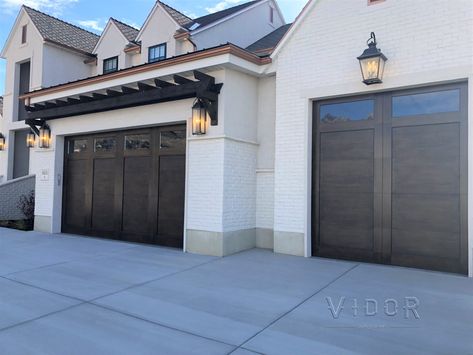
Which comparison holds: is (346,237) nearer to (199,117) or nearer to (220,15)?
(199,117)

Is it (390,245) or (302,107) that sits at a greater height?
(302,107)

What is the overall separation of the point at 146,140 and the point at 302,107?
12.4ft

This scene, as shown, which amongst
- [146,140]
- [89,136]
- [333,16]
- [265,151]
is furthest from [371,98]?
[89,136]

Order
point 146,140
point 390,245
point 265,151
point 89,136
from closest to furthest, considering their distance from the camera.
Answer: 1. point 390,245
2. point 265,151
3. point 146,140
4. point 89,136

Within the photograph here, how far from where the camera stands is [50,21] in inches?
583

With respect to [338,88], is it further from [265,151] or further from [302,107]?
[265,151]

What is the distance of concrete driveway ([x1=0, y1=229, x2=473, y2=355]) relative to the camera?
3430 mm

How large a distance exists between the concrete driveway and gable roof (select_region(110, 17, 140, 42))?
8742 mm

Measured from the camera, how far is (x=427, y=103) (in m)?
6.22

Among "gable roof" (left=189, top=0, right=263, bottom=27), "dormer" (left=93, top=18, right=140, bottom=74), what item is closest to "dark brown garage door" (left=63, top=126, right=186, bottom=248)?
"dormer" (left=93, top=18, right=140, bottom=74)

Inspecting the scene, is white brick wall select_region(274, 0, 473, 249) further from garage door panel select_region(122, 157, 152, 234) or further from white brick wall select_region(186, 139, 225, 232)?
garage door panel select_region(122, 157, 152, 234)

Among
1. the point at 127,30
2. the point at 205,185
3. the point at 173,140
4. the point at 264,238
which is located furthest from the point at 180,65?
the point at 127,30

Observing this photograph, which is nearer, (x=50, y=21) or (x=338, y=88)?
(x=338, y=88)

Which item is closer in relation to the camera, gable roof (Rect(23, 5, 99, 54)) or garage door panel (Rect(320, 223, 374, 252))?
garage door panel (Rect(320, 223, 374, 252))
